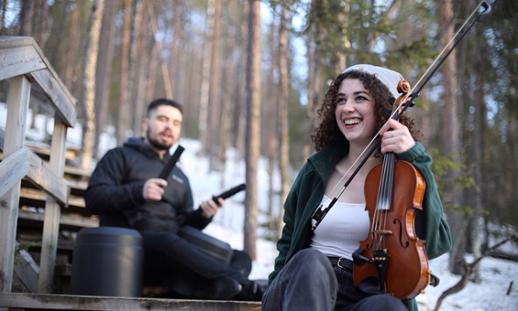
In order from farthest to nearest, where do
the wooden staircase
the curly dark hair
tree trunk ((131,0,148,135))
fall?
1. tree trunk ((131,0,148,135))
2. the wooden staircase
3. the curly dark hair

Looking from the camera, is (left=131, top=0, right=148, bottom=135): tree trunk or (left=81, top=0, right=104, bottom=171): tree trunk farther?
(left=131, top=0, right=148, bottom=135): tree trunk

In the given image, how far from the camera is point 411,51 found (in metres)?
4.89

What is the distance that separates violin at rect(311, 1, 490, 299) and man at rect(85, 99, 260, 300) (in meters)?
1.40

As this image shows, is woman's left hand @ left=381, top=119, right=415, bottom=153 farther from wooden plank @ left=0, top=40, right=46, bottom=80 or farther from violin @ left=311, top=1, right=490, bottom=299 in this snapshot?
wooden plank @ left=0, top=40, right=46, bottom=80

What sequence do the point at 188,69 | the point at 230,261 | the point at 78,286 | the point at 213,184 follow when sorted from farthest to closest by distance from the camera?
the point at 188,69 → the point at 213,184 → the point at 230,261 → the point at 78,286

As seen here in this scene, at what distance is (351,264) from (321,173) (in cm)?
46

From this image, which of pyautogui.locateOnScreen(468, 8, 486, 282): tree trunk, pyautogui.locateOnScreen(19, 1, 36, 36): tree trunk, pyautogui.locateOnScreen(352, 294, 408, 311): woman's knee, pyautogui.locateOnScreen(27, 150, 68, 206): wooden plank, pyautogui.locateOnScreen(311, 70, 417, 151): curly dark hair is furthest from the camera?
pyautogui.locateOnScreen(468, 8, 486, 282): tree trunk

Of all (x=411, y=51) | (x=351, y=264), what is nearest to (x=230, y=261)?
(x=351, y=264)

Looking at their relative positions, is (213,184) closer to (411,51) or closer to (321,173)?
(411,51)

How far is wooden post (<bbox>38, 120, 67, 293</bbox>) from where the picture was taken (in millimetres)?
3324

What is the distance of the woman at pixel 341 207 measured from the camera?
1840 millimetres

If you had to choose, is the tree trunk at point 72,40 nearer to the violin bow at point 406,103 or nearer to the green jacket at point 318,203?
the green jacket at point 318,203

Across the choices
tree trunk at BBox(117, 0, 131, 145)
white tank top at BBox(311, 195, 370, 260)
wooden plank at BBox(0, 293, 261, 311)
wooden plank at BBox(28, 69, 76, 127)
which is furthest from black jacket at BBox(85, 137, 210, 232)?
tree trunk at BBox(117, 0, 131, 145)

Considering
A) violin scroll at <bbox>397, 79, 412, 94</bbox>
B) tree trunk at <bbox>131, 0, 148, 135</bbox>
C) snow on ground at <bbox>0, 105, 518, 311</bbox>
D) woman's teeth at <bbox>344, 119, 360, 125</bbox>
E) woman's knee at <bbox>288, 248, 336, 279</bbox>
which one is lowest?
snow on ground at <bbox>0, 105, 518, 311</bbox>
